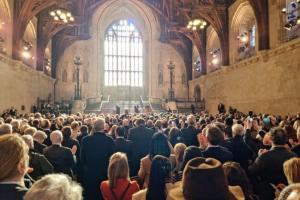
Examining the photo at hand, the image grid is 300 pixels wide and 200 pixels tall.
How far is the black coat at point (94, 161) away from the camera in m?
4.94

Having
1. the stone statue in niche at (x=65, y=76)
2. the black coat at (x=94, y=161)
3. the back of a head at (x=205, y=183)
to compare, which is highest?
the stone statue in niche at (x=65, y=76)

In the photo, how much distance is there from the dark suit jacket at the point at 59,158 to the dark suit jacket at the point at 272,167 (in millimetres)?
2794

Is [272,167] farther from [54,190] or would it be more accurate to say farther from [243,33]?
[243,33]

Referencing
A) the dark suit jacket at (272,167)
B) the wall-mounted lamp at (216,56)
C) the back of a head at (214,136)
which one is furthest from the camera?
the wall-mounted lamp at (216,56)

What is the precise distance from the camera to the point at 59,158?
15.6ft

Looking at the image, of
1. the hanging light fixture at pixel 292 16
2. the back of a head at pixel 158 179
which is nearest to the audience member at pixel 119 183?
the back of a head at pixel 158 179

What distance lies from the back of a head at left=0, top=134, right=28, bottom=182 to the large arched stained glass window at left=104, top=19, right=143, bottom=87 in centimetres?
3566

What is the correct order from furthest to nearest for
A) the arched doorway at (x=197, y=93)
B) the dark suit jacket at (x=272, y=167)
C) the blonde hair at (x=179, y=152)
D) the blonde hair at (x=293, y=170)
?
1. the arched doorway at (x=197, y=93)
2. the blonde hair at (x=179, y=152)
3. the dark suit jacket at (x=272, y=167)
4. the blonde hair at (x=293, y=170)

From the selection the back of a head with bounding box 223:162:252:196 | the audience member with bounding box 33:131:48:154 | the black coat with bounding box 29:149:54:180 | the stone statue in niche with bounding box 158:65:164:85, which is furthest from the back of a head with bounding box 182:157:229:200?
the stone statue in niche with bounding box 158:65:164:85

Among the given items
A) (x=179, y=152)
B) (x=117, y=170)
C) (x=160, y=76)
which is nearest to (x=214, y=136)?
(x=179, y=152)

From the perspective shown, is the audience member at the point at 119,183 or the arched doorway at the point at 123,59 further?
the arched doorway at the point at 123,59

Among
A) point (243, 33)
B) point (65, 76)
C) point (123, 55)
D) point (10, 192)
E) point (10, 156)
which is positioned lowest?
point (10, 192)

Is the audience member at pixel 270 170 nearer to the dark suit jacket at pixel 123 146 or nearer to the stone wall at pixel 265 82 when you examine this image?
the dark suit jacket at pixel 123 146

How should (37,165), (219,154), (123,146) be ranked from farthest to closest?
(123,146) → (219,154) → (37,165)
